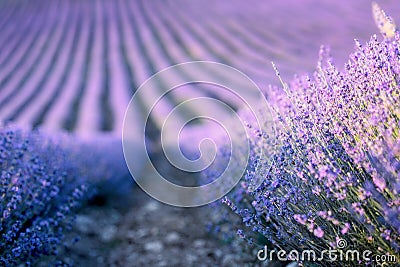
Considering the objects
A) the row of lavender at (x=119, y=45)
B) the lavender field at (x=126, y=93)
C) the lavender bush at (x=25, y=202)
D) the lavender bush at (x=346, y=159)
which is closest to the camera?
the lavender bush at (x=346, y=159)

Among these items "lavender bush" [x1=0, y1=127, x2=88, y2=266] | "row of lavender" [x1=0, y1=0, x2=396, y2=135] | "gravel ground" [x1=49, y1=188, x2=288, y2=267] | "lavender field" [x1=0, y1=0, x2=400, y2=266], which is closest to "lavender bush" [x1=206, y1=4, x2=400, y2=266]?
"lavender field" [x1=0, y1=0, x2=400, y2=266]

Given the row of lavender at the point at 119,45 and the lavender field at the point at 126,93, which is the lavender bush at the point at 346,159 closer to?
the lavender field at the point at 126,93

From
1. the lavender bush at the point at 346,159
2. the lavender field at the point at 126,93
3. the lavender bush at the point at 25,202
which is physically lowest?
the lavender bush at the point at 346,159

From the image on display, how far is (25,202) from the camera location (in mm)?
1656

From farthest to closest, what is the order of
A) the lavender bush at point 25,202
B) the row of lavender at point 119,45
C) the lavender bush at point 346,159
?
1. the row of lavender at point 119,45
2. the lavender bush at point 25,202
3. the lavender bush at point 346,159

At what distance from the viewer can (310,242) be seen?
1.29 meters

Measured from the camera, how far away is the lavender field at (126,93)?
2.06 meters

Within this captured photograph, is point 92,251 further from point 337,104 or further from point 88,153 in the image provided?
point 337,104

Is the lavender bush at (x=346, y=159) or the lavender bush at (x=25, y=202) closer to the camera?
the lavender bush at (x=346, y=159)

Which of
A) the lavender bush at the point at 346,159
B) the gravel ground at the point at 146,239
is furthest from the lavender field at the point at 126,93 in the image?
the lavender bush at the point at 346,159

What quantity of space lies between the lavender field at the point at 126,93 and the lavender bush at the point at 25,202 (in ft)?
0.04

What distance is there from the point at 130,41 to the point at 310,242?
104 inches

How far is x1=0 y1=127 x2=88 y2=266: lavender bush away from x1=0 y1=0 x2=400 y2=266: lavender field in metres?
0.01

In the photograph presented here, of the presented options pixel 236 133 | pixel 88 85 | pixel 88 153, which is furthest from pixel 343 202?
pixel 88 85
